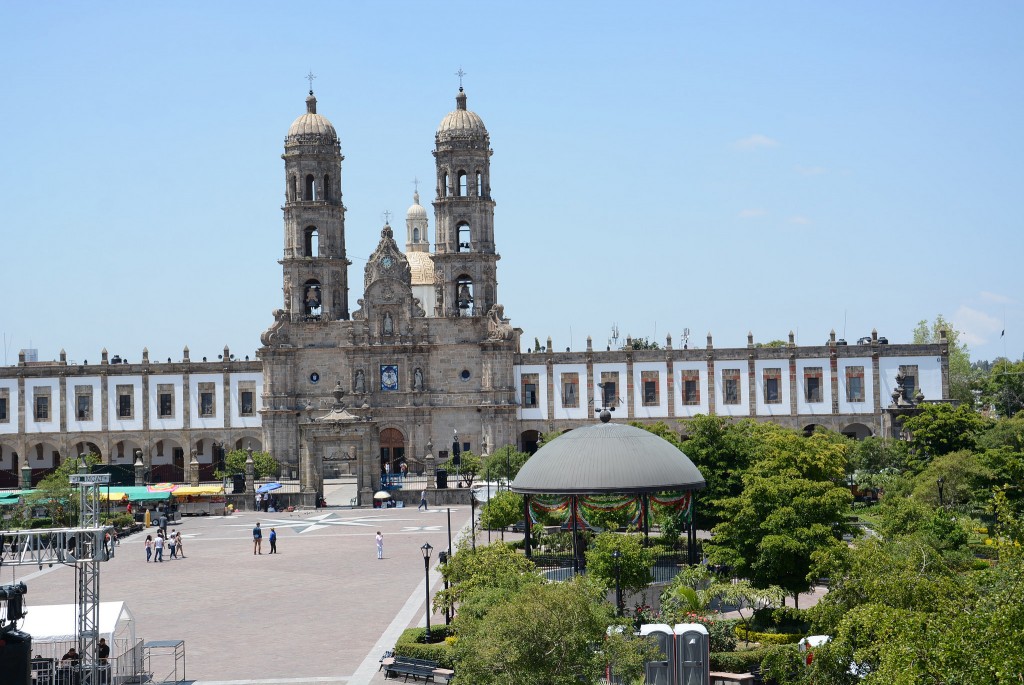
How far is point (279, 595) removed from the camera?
34.3 metres

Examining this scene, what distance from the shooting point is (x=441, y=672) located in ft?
80.1

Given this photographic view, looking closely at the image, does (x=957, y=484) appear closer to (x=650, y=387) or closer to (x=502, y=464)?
(x=502, y=464)

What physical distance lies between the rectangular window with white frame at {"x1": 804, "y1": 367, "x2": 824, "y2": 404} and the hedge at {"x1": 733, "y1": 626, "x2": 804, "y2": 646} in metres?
50.8

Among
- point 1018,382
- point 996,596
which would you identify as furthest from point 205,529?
point 1018,382

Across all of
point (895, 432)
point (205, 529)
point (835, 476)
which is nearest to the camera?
point (835, 476)

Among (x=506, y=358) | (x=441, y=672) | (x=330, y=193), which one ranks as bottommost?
(x=441, y=672)

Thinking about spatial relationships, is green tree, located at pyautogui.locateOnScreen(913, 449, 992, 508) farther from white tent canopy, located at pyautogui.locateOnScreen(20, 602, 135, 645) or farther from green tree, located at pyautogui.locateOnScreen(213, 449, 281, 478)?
green tree, located at pyautogui.locateOnScreen(213, 449, 281, 478)

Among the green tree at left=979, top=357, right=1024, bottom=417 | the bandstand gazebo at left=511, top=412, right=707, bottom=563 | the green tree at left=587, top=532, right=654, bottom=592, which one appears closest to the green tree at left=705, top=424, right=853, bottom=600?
the bandstand gazebo at left=511, top=412, right=707, bottom=563

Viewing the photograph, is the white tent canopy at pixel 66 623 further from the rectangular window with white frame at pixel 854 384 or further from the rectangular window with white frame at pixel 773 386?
the rectangular window with white frame at pixel 854 384

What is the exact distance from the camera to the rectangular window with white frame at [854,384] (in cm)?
7569

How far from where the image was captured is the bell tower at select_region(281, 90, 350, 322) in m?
75.3

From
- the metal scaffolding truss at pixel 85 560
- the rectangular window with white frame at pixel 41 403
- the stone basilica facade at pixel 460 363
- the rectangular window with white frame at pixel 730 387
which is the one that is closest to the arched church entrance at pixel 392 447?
the stone basilica facade at pixel 460 363

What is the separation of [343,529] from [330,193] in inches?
Result: 1175

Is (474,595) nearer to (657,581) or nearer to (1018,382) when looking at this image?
(657,581)
